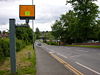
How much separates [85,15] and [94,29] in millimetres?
6251

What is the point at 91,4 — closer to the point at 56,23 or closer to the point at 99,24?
the point at 99,24

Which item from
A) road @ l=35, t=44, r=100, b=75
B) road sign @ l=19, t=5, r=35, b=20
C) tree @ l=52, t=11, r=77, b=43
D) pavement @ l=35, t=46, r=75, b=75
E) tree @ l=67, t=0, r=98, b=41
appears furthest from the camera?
tree @ l=52, t=11, r=77, b=43

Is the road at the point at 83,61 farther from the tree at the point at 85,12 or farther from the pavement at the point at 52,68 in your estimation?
the tree at the point at 85,12

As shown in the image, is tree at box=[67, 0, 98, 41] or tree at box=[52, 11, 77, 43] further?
tree at box=[52, 11, 77, 43]

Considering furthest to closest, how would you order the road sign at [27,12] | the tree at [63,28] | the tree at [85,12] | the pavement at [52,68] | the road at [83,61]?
the tree at [63,28] → the tree at [85,12] → the road at [83,61] → the pavement at [52,68] → the road sign at [27,12]

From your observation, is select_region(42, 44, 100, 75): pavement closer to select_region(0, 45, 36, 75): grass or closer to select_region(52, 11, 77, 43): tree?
select_region(0, 45, 36, 75): grass

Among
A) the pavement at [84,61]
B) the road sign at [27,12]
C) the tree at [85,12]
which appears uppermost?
the tree at [85,12]

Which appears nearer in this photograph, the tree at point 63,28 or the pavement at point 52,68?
the pavement at point 52,68

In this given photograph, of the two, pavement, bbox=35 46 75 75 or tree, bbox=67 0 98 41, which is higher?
tree, bbox=67 0 98 41

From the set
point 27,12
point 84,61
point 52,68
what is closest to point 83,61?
point 84,61

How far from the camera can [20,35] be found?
61406 mm

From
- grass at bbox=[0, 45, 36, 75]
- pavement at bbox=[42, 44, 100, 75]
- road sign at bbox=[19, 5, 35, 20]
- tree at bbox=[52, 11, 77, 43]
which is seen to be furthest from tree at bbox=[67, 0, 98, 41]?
road sign at bbox=[19, 5, 35, 20]

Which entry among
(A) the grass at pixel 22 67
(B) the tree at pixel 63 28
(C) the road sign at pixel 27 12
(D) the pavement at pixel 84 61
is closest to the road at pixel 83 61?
(D) the pavement at pixel 84 61

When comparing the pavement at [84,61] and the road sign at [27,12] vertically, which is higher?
the road sign at [27,12]
